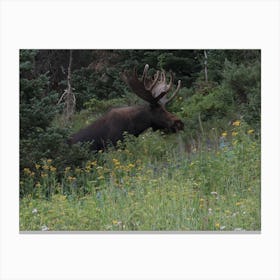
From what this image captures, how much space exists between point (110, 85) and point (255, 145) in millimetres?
1640

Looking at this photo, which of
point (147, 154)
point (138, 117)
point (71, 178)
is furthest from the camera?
point (138, 117)

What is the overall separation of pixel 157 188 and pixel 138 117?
4.52 feet

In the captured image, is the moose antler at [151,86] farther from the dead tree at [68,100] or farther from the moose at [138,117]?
the dead tree at [68,100]

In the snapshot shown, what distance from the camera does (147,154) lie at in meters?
10.4

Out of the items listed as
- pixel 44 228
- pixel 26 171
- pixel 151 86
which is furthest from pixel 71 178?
pixel 151 86

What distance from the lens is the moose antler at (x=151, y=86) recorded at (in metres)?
10.5

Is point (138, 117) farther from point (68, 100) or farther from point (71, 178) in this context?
point (71, 178)

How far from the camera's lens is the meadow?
963 centimetres

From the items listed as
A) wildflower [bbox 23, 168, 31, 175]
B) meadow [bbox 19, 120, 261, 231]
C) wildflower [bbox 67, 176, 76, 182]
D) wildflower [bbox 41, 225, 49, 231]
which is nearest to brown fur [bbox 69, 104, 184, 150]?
meadow [bbox 19, 120, 261, 231]

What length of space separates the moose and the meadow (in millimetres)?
240
